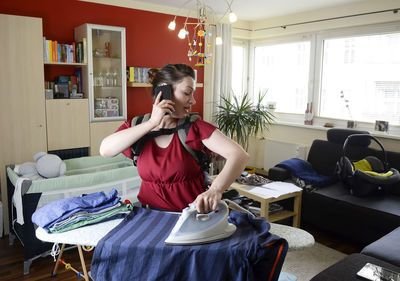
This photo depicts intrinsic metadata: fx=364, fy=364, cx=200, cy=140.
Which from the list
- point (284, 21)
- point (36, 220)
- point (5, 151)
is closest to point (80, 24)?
point (5, 151)

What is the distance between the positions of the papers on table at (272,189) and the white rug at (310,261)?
1.64 feet

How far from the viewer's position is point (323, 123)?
472cm

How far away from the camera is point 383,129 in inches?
159

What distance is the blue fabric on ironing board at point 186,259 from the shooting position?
3.48 feet

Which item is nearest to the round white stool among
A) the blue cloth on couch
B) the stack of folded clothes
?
the stack of folded clothes

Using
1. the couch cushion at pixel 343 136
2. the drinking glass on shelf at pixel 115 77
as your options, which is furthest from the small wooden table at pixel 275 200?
the drinking glass on shelf at pixel 115 77

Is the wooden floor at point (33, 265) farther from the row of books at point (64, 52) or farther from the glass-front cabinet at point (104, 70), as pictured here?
the row of books at point (64, 52)

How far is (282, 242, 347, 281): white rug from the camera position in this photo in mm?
2695

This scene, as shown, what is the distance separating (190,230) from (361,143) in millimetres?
2981

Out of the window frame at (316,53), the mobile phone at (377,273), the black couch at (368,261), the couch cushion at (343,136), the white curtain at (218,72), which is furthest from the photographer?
the white curtain at (218,72)

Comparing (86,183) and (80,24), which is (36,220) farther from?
(80,24)

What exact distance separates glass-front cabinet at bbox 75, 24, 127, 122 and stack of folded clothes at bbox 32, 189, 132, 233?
2495 millimetres

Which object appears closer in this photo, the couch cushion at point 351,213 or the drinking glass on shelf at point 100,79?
the couch cushion at point 351,213

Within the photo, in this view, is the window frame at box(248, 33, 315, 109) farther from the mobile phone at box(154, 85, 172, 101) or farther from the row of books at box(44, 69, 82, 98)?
the mobile phone at box(154, 85, 172, 101)
